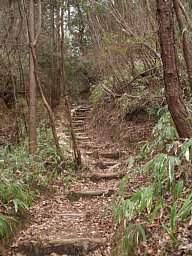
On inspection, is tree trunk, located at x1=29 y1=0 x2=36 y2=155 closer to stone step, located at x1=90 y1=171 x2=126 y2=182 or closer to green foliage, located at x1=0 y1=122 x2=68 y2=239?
green foliage, located at x1=0 y1=122 x2=68 y2=239

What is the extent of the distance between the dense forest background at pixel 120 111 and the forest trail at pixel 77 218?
222 millimetres

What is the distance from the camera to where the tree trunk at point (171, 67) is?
342cm

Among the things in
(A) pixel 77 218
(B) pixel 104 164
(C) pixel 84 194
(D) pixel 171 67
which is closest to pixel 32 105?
(B) pixel 104 164

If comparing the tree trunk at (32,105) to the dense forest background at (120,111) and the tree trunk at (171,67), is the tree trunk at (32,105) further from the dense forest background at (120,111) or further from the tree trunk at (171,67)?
the tree trunk at (171,67)

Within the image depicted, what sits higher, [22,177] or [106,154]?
[22,177]

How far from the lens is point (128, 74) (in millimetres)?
10039

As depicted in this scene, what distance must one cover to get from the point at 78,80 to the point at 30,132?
9919 millimetres

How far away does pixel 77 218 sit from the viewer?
500 cm

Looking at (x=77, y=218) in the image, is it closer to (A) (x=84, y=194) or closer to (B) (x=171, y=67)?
(A) (x=84, y=194)

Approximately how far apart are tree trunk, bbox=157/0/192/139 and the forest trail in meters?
1.78

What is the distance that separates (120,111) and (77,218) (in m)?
5.31

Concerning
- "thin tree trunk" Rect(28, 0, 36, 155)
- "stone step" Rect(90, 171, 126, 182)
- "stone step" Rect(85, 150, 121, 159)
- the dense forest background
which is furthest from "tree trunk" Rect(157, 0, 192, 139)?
"stone step" Rect(85, 150, 121, 159)

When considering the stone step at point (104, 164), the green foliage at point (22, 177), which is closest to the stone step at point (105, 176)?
the stone step at point (104, 164)

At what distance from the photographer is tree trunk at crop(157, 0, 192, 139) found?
342cm
